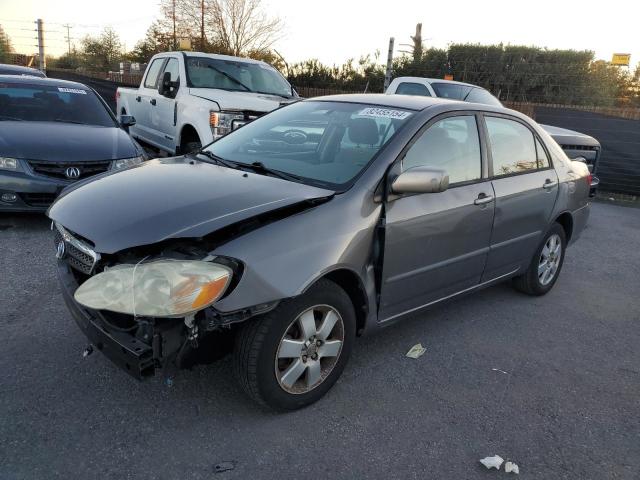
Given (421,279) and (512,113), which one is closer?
(421,279)

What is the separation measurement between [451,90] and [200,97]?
4.43 m

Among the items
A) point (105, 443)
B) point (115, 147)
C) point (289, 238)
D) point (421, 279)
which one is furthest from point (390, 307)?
point (115, 147)

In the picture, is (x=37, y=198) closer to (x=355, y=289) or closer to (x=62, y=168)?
(x=62, y=168)

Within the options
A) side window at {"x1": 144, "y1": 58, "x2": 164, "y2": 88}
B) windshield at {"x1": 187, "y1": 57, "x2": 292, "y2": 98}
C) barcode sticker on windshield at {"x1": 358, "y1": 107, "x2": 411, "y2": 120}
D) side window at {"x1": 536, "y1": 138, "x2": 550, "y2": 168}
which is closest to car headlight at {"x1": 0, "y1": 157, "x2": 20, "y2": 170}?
windshield at {"x1": 187, "y1": 57, "x2": 292, "y2": 98}

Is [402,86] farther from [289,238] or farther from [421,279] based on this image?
[289,238]

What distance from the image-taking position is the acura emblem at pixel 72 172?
537cm

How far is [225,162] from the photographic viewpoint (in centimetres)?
353

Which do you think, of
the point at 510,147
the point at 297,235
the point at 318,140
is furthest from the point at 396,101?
the point at 297,235

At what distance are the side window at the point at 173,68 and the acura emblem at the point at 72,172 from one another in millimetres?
3351

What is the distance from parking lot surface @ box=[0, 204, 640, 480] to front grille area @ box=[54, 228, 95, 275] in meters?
0.65

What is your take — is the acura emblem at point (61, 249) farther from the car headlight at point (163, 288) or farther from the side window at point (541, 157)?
the side window at point (541, 157)

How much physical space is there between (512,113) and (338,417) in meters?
2.84

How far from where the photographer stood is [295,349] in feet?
8.86

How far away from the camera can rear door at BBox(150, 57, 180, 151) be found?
8.16 m
